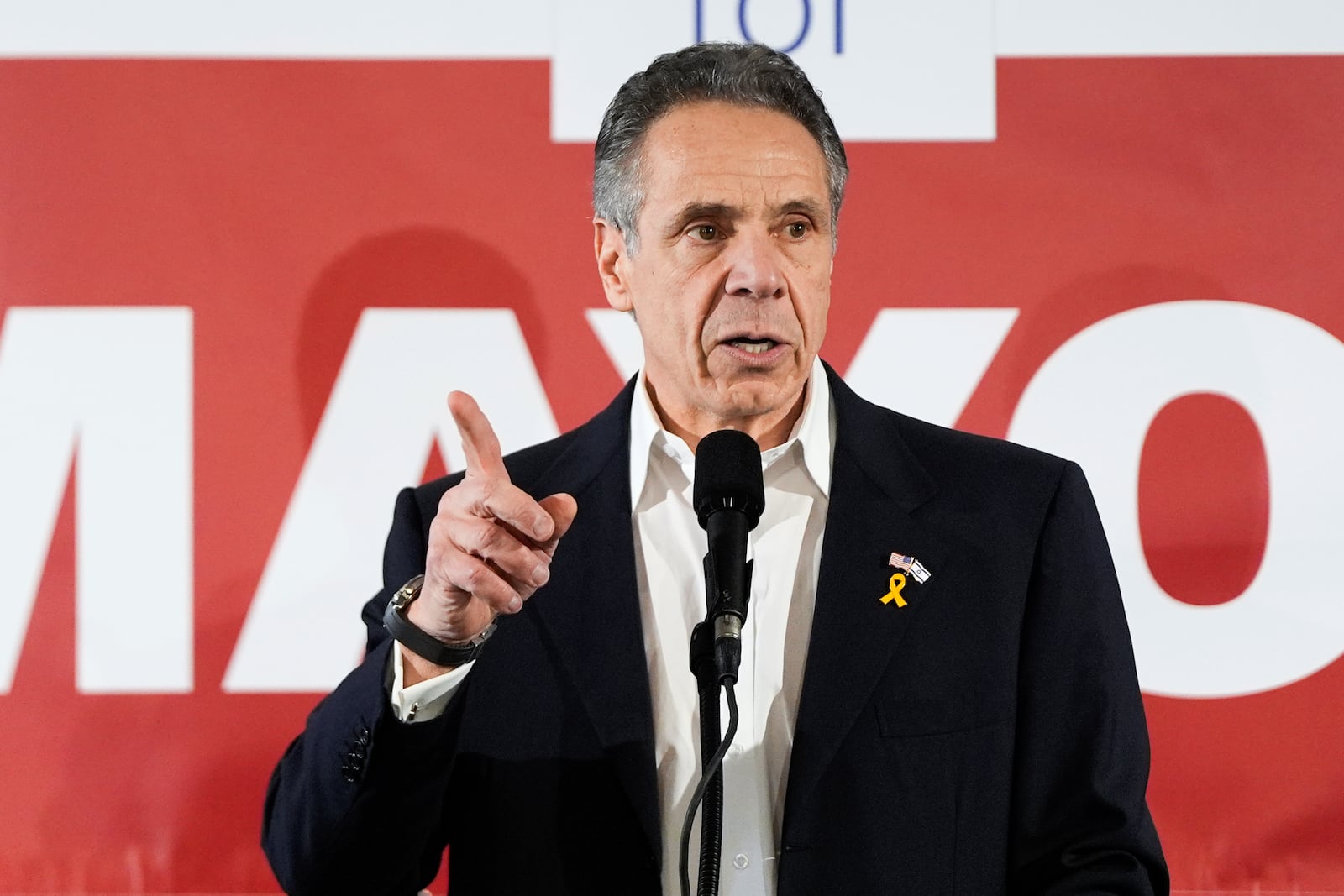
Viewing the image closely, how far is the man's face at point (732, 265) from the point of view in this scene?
165 cm

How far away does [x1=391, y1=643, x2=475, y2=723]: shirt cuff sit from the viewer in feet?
4.66

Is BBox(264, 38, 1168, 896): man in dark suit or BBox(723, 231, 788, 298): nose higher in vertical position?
BBox(723, 231, 788, 298): nose

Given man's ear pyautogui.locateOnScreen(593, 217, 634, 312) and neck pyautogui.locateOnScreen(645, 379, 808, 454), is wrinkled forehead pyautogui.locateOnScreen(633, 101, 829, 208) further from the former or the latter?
neck pyautogui.locateOnScreen(645, 379, 808, 454)

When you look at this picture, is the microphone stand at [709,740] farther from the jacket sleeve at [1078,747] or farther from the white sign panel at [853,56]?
the white sign panel at [853,56]

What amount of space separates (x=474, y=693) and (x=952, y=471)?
0.68m

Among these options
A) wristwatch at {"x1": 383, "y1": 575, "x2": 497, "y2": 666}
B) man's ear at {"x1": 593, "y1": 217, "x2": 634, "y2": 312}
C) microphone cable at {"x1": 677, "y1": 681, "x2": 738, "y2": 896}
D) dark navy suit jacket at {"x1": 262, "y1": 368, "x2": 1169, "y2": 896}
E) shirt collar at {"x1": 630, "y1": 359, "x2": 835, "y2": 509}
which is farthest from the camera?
man's ear at {"x1": 593, "y1": 217, "x2": 634, "y2": 312}

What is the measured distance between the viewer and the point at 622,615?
1631mm

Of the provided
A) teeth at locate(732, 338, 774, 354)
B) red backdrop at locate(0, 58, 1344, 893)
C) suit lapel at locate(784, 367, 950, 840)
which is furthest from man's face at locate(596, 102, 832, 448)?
red backdrop at locate(0, 58, 1344, 893)

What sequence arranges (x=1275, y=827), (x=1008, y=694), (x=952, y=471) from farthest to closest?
(x=1275, y=827) → (x=952, y=471) → (x=1008, y=694)

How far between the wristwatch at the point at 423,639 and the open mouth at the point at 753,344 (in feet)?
1.60

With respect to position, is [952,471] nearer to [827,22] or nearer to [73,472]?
[827,22]

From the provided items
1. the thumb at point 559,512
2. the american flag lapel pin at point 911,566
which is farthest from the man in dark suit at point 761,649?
the thumb at point 559,512

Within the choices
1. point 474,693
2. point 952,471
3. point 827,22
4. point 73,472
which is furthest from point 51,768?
point 827,22

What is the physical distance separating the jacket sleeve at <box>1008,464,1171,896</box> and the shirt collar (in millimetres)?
305
